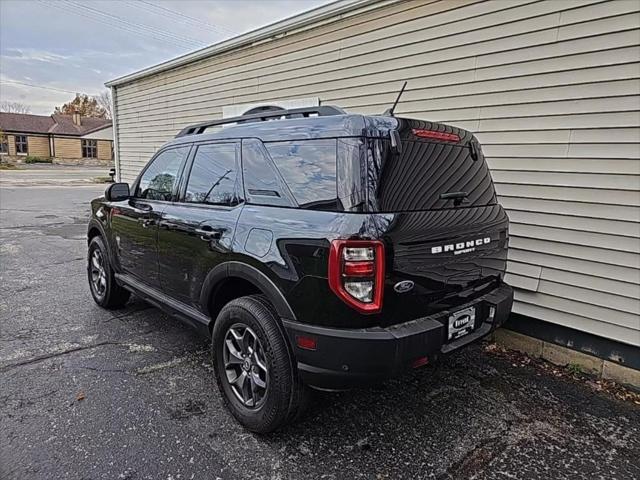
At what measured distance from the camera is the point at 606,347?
11.1 ft

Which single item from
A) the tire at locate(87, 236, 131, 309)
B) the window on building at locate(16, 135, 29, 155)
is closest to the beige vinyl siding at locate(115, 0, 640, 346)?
the tire at locate(87, 236, 131, 309)

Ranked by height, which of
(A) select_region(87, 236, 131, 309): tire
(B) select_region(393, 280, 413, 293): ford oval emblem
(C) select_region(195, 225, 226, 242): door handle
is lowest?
(A) select_region(87, 236, 131, 309): tire

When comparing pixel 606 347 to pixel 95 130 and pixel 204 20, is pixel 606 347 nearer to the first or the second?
pixel 204 20

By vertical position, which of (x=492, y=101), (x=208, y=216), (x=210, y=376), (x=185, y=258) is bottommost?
(x=210, y=376)

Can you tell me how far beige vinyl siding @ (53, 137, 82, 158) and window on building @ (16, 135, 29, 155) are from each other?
10.1 feet

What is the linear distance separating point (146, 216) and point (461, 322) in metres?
2.61

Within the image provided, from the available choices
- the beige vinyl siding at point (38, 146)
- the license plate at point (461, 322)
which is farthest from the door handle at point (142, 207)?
the beige vinyl siding at point (38, 146)

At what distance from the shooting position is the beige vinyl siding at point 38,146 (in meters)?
48.4

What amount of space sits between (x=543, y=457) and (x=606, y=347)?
56.9 inches

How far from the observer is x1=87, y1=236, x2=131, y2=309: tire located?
4348 mm

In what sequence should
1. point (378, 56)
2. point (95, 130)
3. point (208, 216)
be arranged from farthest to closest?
point (95, 130), point (378, 56), point (208, 216)

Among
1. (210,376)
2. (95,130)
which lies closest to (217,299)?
(210,376)

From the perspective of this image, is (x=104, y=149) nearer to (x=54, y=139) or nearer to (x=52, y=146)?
(x=54, y=139)

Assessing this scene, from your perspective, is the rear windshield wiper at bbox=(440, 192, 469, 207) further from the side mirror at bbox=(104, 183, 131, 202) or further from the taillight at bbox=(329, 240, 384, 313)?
the side mirror at bbox=(104, 183, 131, 202)
